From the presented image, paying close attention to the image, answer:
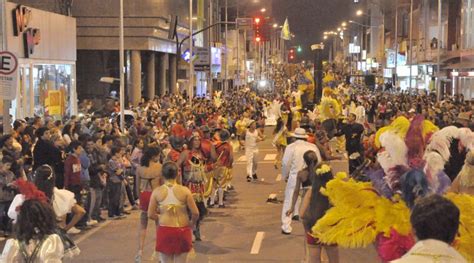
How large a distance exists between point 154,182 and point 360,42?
133513mm

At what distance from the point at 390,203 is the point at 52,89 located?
80.1 feet

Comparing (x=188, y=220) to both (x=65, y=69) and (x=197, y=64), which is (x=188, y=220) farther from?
(x=197, y=64)

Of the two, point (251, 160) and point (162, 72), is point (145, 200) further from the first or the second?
point (162, 72)

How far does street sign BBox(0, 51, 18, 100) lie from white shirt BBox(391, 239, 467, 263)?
1150 centimetres

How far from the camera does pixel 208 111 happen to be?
29.9 meters

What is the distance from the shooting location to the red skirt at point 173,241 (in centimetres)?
885

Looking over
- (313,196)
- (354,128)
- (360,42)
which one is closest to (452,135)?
(313,196)

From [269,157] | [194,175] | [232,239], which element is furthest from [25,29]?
[232,239]

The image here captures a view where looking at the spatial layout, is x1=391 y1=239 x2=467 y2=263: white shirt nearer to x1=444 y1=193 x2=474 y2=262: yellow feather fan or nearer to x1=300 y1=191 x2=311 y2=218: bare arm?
x1=444 y1=193 x2=474 y2=262: yellow feather fan

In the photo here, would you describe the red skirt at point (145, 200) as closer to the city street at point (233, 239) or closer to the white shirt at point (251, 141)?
the city street at point (233, 239)

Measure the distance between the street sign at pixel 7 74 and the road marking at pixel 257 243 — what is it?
16.5 ft

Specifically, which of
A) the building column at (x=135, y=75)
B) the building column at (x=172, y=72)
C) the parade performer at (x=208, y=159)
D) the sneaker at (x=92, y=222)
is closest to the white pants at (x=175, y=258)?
the parade performer at (x=208, y=159)

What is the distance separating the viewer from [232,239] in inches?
524

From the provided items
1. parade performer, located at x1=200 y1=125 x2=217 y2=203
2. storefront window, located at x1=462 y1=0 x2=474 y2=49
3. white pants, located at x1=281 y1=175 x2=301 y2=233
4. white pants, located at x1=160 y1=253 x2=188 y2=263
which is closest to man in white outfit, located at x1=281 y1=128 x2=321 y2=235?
white pants, located at x1=281 y1=175 x2=301 y2=233
